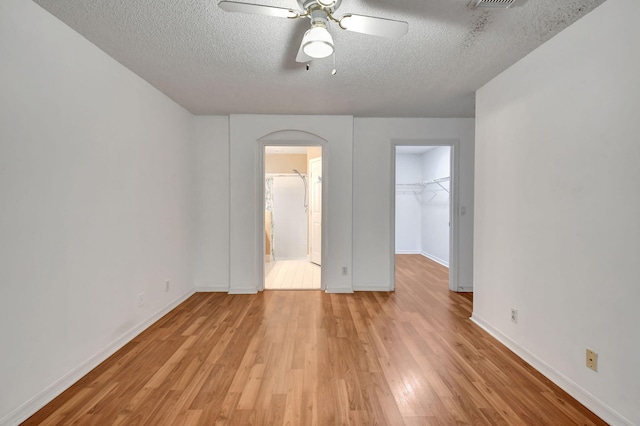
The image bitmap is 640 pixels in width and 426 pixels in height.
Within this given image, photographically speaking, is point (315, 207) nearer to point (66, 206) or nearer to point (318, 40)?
point (66, 206)

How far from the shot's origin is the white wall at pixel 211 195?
12.5ft

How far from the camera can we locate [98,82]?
6.94 ft

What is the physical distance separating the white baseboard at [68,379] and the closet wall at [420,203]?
17.9ft

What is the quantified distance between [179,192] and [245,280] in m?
1.40

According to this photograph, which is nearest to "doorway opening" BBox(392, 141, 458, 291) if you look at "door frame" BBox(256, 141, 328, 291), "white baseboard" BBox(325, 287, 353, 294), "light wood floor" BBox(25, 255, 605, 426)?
"white baseboard" BBox(325, 287, 353, 294)

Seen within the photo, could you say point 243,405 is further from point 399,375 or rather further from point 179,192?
point 179,192

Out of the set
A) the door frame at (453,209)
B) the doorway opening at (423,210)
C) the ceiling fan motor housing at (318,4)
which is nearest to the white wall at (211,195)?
the door frame at (453,209)

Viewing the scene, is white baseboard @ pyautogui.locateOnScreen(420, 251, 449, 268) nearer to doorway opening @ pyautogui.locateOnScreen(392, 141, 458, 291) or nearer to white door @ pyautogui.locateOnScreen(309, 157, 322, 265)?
doorway opening @ pyautogui.locateOnScreen(392, 141, 458, 291)

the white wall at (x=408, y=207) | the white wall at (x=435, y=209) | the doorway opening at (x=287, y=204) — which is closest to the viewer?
the white wall at (x=435, y=209)

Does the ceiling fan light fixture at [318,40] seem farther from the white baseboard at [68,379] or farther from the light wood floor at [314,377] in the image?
the white baseboard at [68,379]

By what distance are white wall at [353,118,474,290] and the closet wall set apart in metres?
2.18

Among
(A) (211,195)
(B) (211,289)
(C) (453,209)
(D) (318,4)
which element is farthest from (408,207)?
(D) (318,4)

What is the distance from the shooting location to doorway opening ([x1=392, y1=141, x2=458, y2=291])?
5.63 meters

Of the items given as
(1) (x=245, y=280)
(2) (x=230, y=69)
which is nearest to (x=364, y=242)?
(1) (x=245, y=280)
